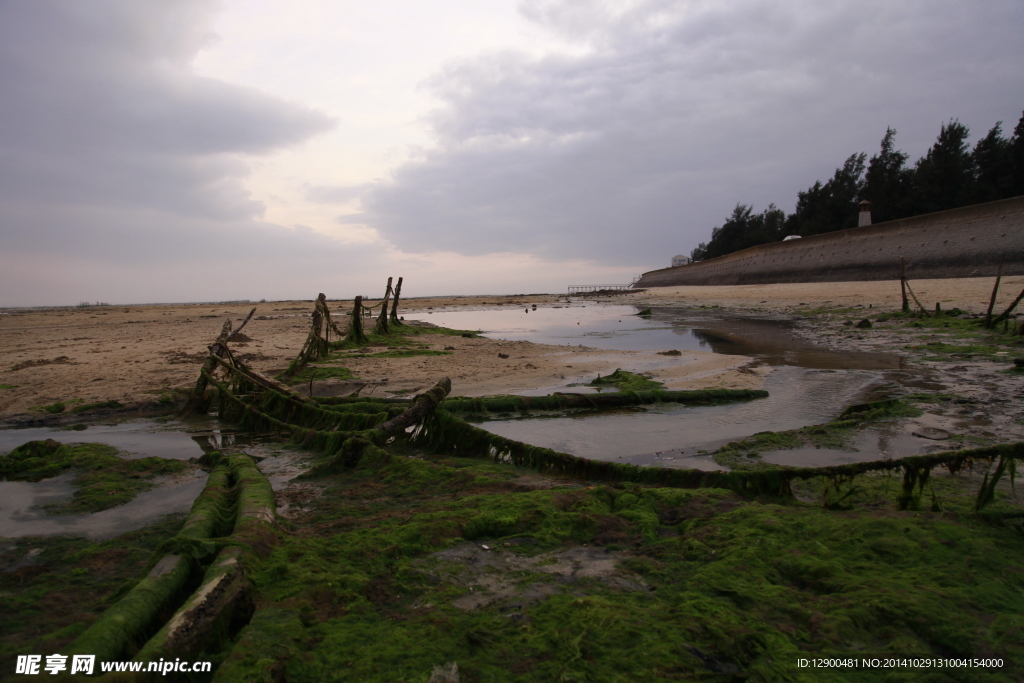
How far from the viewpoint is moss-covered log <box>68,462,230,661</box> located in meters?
2.06

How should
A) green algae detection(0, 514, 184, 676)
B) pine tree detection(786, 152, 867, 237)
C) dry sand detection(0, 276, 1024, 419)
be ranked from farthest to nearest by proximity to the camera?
pine tree detection(786, 152, 867, 237) < dry sand detection(0, 276, 1024, 419) < green algae detection(0, 514, 184, 676)

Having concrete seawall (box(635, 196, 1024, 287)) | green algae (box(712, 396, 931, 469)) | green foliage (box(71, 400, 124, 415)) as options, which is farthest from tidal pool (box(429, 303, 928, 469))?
concrete seawall (box(635, 196, 1024, 287))

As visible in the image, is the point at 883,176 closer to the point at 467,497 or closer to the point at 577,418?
the point at 577,418

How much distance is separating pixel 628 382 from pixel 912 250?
30396 mm

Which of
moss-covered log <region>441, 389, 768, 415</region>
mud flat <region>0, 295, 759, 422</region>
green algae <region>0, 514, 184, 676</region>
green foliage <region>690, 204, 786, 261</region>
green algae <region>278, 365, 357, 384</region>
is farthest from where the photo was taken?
green foliage <region>690, 204, 786, 261</region>

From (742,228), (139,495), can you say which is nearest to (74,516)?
(139,495)

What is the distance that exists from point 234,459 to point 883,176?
212ft

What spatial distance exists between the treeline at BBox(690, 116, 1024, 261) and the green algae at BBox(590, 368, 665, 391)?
46456 millimetres

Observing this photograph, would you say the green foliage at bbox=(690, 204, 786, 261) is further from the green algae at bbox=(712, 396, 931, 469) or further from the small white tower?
the green algae at bbox=(712, 396, 931, 469)

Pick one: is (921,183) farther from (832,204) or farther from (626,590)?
(626,590)

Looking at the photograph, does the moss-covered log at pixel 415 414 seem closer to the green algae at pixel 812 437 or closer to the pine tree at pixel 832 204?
the green algae at pixel 812 437

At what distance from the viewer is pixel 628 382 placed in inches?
373

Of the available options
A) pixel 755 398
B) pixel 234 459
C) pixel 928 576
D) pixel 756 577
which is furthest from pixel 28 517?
pixel 755 398

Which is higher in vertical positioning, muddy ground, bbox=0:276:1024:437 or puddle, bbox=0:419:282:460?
muddy ground, bbox=0:276:1024:437
